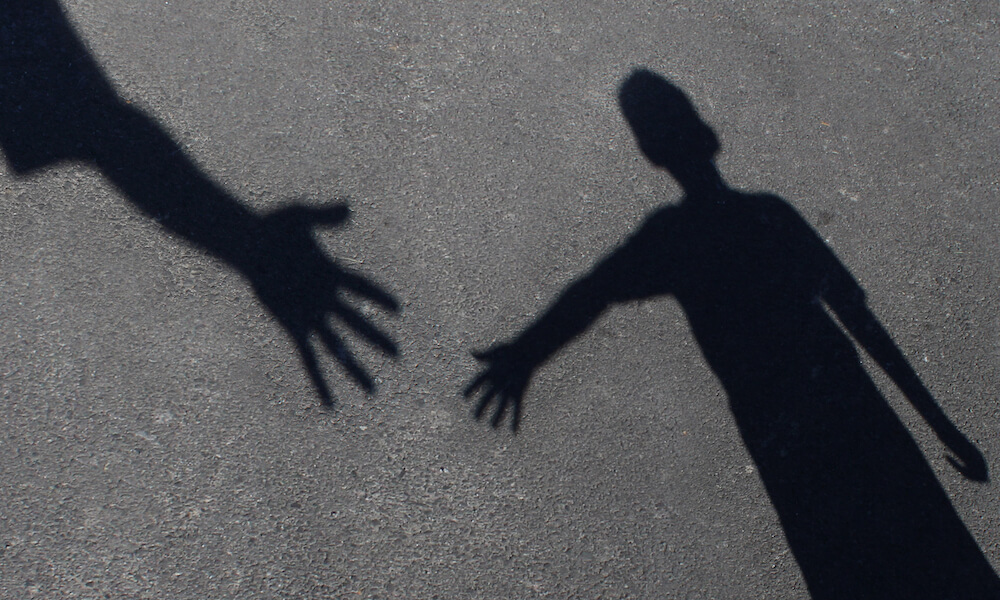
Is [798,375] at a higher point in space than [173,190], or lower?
higher

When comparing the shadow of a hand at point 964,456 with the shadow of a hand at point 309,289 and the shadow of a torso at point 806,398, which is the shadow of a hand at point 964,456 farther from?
the shadow of a hand at point 309,289

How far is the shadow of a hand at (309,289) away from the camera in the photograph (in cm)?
322

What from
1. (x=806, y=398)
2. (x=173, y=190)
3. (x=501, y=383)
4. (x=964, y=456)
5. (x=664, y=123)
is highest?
(x=664, y=123)

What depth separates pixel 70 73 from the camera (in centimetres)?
368

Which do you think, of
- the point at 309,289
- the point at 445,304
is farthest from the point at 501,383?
the point at 309,289

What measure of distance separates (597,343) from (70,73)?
302cm

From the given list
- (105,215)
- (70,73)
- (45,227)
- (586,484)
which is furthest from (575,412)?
(70,73)

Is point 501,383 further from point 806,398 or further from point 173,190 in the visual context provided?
point 173,190

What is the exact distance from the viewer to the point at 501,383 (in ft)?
10.7

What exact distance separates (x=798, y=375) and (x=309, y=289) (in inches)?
93.5

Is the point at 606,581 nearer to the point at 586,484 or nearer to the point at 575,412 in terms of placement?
the point at 586,484

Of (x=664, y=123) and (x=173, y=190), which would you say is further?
(x=664, y=123)

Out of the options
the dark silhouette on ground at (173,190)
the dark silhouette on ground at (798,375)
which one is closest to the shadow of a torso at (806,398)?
the dark silhouette on ground at (798,375)

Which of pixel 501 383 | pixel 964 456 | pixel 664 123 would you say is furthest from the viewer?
pixel 664 123
